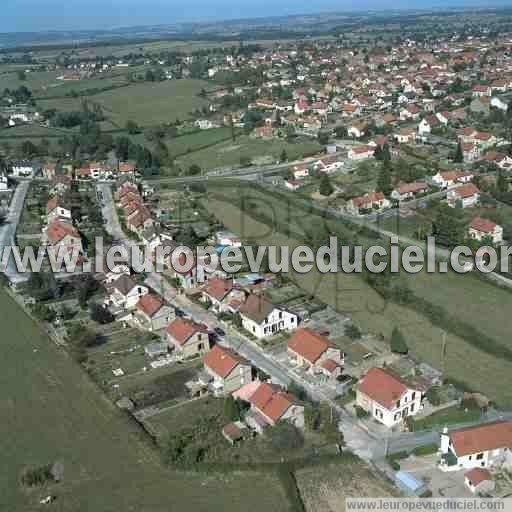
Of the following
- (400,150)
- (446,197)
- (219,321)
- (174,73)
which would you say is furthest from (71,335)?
(174,73)

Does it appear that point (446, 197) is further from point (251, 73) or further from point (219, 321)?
point (251, 73)

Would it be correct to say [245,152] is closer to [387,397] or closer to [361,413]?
[361,413]

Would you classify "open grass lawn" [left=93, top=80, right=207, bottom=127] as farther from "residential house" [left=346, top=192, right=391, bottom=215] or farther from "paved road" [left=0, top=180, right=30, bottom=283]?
"residential house" [left=346, top=192, right=391, bottom=215]

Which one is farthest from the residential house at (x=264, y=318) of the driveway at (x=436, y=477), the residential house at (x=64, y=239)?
the residential house at (x=64, y=239)

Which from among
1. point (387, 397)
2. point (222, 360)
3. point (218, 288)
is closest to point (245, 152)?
point (218, 288)

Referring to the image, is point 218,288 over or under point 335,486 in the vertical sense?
over

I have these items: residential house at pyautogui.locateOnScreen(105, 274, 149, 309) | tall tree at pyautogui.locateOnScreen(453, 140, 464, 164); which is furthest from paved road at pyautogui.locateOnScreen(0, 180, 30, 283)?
tall tree at pyautogui.locateOnScreen(453, 140, 464, 164)
